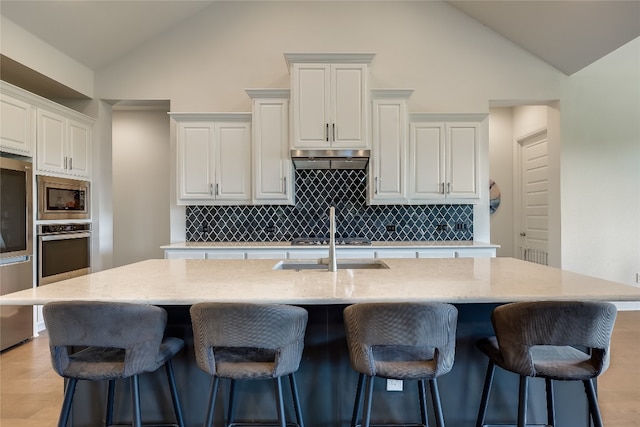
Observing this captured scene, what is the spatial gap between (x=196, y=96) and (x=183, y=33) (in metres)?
0.74

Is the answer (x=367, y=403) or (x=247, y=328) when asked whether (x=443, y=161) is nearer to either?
(x=367, y=403)

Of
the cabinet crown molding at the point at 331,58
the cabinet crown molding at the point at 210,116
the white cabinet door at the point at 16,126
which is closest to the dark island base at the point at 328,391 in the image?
the white cabinet door at the point at 16,126

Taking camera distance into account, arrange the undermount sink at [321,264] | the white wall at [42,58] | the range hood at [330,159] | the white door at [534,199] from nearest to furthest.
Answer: the undermount sink at [321,264], the white wall at [42,58], the range hood at [330,159], the white door at [534,199]

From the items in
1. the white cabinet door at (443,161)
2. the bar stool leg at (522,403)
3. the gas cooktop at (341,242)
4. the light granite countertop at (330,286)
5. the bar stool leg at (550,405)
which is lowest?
the bar stool leg at (550,405)

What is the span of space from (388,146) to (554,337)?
9.01ft

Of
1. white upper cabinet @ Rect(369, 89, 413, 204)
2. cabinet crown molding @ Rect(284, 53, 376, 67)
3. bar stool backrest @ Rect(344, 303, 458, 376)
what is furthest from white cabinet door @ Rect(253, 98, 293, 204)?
bar stool backrest @ Rect(344, 303, 458, 376)

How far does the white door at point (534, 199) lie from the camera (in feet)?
16.1

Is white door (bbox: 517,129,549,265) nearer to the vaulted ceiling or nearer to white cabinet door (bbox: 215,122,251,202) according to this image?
the vaulted ceiling

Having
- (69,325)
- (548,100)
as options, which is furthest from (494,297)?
(548,100)

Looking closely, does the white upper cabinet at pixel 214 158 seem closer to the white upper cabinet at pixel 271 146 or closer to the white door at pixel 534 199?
the white upper cabinet at pixel 271 146

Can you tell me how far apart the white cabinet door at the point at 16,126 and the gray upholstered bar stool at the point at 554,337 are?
387cm

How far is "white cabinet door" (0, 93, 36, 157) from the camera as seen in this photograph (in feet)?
10.1

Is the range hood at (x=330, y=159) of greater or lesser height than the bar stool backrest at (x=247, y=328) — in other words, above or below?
above

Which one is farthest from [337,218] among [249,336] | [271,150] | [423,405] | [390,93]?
[249,336]
